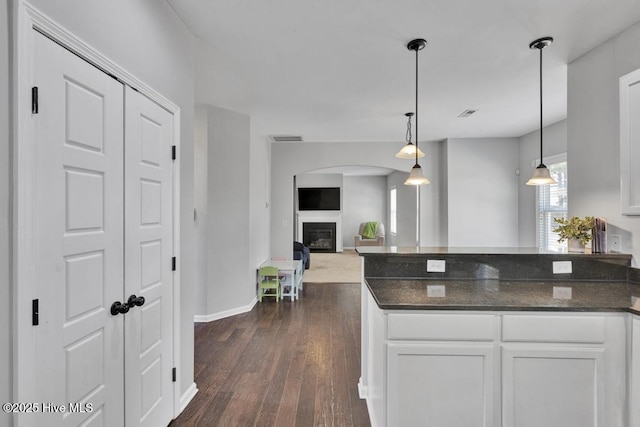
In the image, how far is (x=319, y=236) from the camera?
1044 centimetres

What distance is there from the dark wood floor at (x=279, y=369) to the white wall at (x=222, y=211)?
1.20 feet

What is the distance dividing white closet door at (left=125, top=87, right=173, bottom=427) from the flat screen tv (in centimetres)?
842

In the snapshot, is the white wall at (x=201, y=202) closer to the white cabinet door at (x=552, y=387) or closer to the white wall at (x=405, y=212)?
the white cabinet door at (x=552, y=387)

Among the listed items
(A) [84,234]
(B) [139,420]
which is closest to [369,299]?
(B) [139,420]

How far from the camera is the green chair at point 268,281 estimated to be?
463cm

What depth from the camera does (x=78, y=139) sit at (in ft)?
4.09

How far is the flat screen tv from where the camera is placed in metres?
10.4

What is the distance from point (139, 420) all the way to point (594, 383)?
238cm

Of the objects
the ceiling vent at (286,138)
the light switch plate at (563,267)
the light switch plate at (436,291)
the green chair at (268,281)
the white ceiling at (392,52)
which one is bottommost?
the green chair at (268,281)

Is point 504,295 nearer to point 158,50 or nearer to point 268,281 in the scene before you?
point 158,50

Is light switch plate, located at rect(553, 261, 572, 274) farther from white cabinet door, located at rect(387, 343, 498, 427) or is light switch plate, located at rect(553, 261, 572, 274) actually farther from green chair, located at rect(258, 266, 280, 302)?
green chair, located at rect(258, 266, 280, 302)

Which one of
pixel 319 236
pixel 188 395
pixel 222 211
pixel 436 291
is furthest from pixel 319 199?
pixel 436 291

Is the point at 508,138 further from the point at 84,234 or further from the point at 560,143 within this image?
the point at 84,234

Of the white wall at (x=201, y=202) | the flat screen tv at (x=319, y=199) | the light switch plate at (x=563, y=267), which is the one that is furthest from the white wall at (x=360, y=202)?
the light switch plate at (x=563, y=267)
